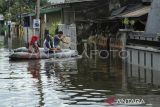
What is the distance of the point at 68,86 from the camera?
18203mm

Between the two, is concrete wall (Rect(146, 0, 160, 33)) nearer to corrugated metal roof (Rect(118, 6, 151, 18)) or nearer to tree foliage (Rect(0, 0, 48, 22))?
corrugated metal roof (Rect(118, 6, 151, 18))

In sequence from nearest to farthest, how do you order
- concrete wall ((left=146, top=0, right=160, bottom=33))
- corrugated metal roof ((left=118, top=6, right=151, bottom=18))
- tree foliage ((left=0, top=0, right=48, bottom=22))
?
concrete wall ((left=146, top=0, right=160, bottom=33)), corrugated metal roof ((left=118, top=6, right=151, bottom=18)), tree foliage ((left=0, top=0, right=48, bottom=22))

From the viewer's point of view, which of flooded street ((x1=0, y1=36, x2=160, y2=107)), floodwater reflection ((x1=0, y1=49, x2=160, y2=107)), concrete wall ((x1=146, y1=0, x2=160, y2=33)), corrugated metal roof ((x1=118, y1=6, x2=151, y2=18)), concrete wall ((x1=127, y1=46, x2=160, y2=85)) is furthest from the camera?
corrugated metal roof ((x1=118, y1=6, x2=151, y2=18))

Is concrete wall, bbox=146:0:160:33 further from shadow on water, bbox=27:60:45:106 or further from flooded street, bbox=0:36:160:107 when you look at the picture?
shadow on water, bbox=27:60:45:106

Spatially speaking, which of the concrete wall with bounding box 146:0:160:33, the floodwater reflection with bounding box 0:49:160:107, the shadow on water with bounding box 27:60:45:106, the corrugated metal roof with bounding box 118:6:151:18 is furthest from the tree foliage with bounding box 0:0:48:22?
the floodwater reflection with bounding box 0:49:160:107

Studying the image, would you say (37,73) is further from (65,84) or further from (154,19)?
(154,19)

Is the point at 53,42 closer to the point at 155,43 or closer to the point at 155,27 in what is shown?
the point at 155,27

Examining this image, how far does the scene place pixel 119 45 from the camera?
1436 inches

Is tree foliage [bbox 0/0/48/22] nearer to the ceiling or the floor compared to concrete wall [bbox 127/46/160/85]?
nearer to the ceiling

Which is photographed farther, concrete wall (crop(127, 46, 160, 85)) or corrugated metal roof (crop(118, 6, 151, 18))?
corrugated metal roof (crop(118, 6, 151, 18))

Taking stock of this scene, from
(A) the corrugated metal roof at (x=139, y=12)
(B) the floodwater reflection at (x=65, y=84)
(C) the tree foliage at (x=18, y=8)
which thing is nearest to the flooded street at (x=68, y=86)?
(B) the floodwater reflection at (x=65, y=84)

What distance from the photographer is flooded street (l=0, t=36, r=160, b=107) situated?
48.3 ft

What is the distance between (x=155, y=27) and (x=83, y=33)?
1986 cm

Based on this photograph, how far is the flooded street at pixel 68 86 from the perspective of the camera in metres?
14.7
